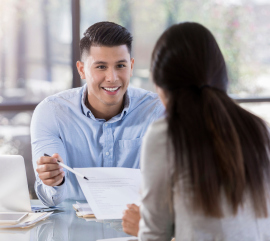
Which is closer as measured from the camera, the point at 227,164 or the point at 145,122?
the point at 227,164

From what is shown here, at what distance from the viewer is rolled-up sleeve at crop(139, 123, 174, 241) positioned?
75cm

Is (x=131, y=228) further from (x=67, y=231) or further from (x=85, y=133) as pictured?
(x=85, y=133)

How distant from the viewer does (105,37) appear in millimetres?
1619

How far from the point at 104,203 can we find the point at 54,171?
0.23 m

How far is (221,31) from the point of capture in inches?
124

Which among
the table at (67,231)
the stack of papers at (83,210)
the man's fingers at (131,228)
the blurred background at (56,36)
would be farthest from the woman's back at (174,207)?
the blurred background at (56,36)

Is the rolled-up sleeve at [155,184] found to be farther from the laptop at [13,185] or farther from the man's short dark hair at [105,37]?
the man's short dark hair at [105,37]

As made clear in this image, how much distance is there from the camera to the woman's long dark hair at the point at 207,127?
0.74m

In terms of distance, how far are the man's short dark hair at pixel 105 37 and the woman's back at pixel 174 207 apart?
945 mm

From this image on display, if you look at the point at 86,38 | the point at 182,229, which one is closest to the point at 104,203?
the point at 182,229

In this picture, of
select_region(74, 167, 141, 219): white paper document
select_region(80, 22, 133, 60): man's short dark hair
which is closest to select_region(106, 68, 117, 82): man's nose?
select_region(80, 22, 133, 60): man's short dark hair

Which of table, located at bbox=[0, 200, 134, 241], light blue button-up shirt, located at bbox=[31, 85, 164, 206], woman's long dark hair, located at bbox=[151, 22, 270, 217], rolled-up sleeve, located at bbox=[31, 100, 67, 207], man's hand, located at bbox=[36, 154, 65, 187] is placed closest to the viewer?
woman's long dark hair, located at bbox=[151, 22, 270, 217]

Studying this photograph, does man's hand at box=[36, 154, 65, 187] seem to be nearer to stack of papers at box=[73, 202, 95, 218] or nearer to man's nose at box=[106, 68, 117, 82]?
stack of papers at box=[73, 202, 95, 218]

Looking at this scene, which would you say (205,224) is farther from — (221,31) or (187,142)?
(221,31)
